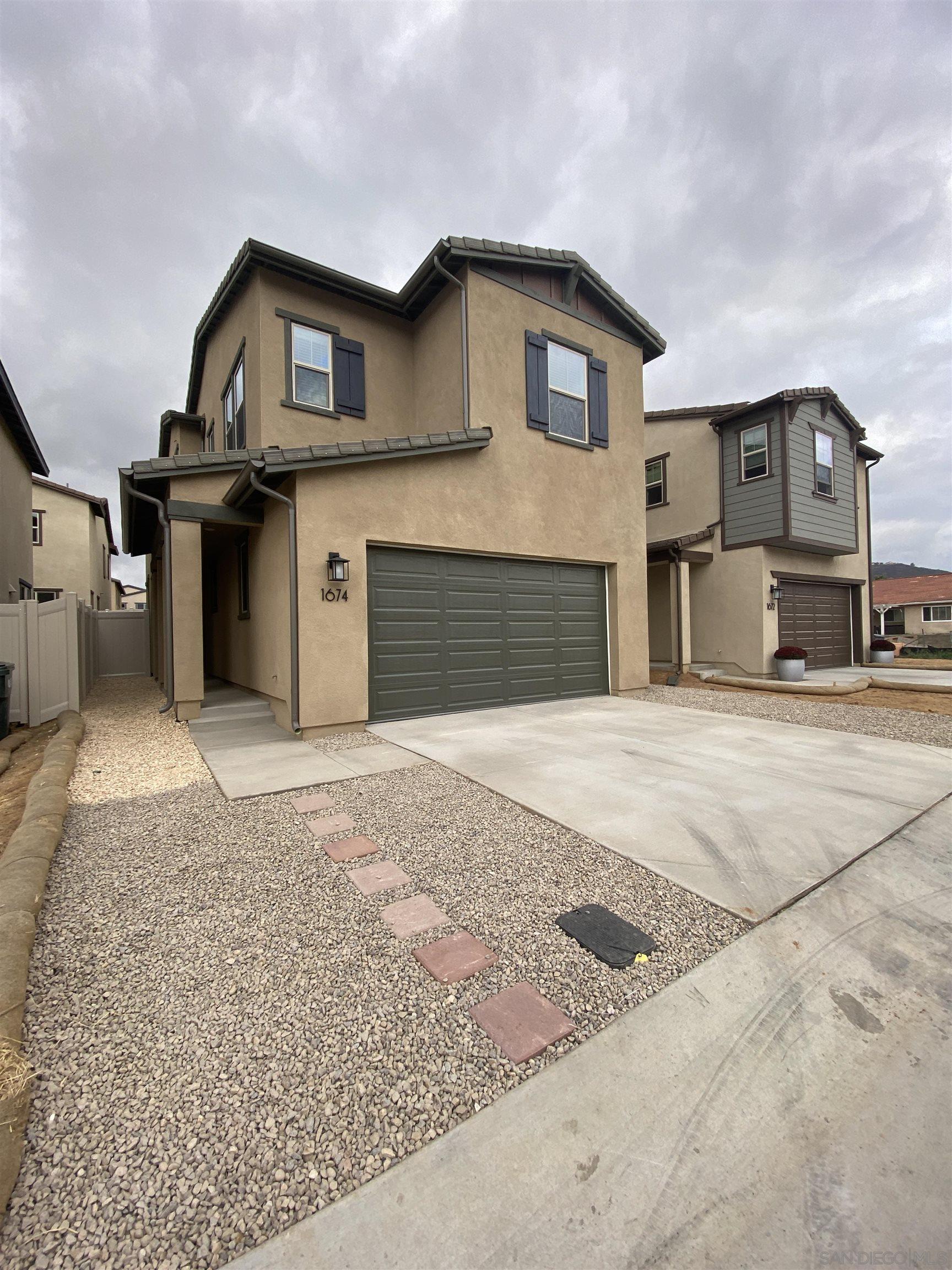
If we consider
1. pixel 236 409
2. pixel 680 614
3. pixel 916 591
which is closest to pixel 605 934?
pixel 236 409

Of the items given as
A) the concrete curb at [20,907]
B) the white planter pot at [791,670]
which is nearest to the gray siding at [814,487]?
the white planter pot at [791,670]

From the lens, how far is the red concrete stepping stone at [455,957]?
80.8 inches

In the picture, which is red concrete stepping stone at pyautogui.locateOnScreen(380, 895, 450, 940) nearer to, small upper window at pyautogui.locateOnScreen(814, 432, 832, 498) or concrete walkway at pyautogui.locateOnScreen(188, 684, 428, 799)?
concrete walkway at pyautogui.locateOnScreen(188, 684, 428, 799)

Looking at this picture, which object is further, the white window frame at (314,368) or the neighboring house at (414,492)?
the white window frame at (314,368)

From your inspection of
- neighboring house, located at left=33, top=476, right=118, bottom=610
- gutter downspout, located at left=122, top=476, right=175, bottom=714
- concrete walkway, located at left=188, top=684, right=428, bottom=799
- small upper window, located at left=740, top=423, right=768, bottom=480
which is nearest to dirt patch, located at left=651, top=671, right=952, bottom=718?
small upper window, located at left=740, top=423, right=768, bottom=480

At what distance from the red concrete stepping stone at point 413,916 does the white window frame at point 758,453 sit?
1235 cm

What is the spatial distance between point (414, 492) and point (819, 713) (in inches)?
255

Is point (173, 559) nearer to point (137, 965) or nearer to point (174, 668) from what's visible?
point (174, 668)

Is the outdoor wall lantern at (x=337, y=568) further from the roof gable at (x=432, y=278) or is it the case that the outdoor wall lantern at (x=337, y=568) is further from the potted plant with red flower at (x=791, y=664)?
the potted plant with red flower at (x=791, y=664)

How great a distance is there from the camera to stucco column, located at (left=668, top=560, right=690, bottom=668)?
1160cm

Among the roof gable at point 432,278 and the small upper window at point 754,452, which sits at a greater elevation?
the roof gable at point 432,278

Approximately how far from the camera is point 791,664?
36.8 feet

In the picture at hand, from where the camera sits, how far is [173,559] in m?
6.90

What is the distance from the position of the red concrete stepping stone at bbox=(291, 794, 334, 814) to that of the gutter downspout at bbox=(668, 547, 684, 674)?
9253mm
